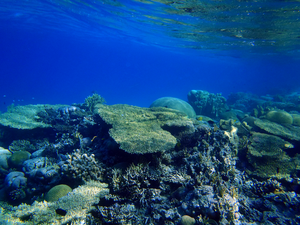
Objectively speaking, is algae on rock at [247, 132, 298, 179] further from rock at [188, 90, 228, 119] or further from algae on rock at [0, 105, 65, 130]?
algae on rock at [0, 105, 65, 130]

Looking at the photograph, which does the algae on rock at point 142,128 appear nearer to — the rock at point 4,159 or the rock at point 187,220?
the rock at point 187,220

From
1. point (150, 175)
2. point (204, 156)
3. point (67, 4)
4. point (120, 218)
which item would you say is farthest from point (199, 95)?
point (67, 4)

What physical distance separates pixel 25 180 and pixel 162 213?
15.3ft

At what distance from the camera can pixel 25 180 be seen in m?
4.82

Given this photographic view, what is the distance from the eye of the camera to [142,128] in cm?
527

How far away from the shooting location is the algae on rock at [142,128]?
4213 mm

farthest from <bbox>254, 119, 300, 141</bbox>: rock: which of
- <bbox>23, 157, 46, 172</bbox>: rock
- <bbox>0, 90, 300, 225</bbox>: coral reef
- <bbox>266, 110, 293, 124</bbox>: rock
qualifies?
<bbox>23, 157, 46, 172</bbox>: rock

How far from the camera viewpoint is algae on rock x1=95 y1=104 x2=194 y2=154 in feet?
13.8

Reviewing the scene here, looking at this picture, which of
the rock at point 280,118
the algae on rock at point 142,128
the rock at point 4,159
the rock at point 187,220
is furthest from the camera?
the rock at point 280,118

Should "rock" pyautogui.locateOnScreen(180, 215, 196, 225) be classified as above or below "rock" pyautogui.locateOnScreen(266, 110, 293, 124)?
below

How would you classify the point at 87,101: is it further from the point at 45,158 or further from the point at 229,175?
the point at 229,175

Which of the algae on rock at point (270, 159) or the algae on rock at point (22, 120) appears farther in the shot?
the algae on rock at point (22, 120)

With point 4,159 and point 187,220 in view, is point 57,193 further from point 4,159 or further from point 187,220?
point 4,159

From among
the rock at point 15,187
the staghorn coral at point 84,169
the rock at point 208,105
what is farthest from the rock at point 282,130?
the rock at point 15,187
